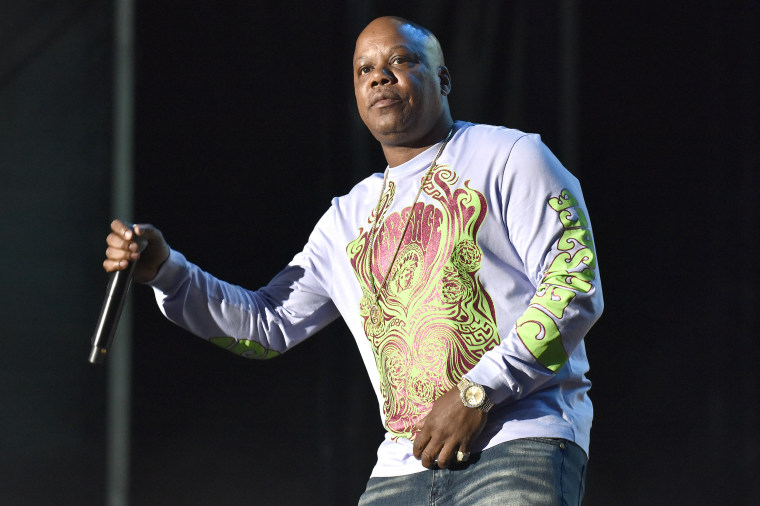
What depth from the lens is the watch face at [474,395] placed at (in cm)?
144

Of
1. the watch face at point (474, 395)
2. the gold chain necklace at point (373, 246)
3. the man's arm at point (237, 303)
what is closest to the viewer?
the watch face at point (474, 395)

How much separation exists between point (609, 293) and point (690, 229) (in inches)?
15.4

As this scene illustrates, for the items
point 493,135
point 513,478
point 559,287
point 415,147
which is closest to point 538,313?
point 559,287

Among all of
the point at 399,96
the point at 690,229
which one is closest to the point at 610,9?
the point at 690,229

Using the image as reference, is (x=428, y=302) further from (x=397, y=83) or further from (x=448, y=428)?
(x=397, y=83)

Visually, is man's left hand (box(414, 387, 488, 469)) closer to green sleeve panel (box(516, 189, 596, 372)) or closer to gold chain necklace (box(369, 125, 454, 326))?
green sleeve panel (box(516, 189, 596, 372))

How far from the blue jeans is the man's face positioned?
0.66 m

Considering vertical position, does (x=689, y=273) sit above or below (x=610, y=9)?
below

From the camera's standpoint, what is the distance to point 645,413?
130 inches

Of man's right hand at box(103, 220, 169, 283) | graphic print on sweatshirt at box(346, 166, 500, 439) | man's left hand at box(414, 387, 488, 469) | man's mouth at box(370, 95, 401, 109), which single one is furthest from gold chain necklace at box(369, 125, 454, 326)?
man's right hand at box(103, 220, 169, 283)

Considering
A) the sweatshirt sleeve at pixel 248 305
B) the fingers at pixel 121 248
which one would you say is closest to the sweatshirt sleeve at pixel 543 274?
the sweatshirt sleeve at pixel 248 305

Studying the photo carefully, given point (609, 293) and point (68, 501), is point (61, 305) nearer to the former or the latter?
point (68, 501)

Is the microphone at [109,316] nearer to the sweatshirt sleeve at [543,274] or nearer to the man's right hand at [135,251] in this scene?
the man's right hand at [135,251]

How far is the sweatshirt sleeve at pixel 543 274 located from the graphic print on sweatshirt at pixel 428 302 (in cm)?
7
